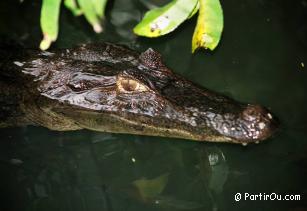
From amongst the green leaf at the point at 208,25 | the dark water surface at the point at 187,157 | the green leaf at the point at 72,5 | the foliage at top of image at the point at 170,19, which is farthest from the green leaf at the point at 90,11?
the green leaf at the point at 208,25

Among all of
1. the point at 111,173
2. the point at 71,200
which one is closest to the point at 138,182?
the point at 111,173

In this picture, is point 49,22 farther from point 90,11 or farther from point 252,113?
point 252,113

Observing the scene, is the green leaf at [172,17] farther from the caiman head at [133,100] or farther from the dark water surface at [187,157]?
the dark water surface at [187,157]

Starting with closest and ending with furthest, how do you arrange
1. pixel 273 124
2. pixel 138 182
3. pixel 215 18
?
pixel 273 124
pixel 138 182
pixel 215 18

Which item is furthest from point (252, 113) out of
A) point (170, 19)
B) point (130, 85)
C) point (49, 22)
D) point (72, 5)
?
point (72, 5)

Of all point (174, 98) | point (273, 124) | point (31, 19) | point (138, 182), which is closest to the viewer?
point (273, 124)

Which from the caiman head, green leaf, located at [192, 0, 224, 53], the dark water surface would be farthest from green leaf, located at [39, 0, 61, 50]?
green leaf, located at [192, 0, 224, 53]

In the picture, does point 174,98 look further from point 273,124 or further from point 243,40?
point 243,40

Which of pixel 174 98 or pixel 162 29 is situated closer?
pixel 174 98
